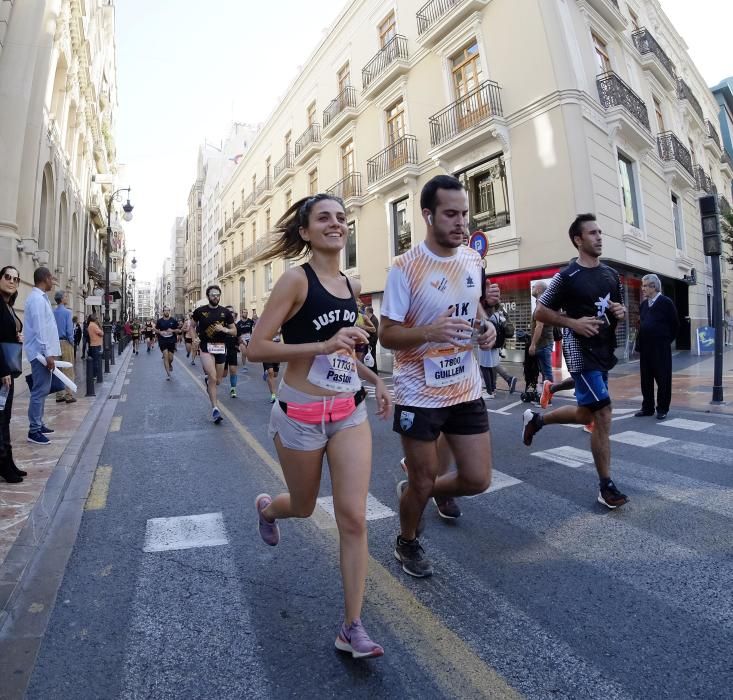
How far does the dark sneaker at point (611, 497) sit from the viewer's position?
3.43 m

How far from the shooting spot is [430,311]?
8.23ft

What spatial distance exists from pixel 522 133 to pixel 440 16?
5713mm

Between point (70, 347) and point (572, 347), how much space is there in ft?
30.1

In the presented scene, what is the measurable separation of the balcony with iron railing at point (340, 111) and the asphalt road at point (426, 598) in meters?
20.7

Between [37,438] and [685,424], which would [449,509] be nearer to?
[685,424]

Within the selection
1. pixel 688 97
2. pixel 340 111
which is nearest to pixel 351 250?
pixel 340 111

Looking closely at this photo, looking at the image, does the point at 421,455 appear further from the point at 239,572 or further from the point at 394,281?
the point at 239,572

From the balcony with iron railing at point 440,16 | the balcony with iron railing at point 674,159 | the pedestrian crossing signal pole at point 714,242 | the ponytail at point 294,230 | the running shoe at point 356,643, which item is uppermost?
the balcony with iron railing at point 440,16

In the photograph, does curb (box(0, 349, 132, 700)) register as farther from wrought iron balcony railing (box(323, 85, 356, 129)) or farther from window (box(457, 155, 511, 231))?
wrought iron balcony railing (box(323, 85, 356, 129))

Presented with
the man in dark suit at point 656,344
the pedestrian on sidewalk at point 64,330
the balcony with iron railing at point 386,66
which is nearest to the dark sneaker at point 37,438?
the pedestrian on sidewalk at point 64,330

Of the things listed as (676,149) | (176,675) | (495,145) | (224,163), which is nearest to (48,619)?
(176,675)

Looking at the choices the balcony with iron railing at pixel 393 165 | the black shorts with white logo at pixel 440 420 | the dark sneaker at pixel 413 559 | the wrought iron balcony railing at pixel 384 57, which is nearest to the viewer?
the black shorts with white logo at pixel 440 420

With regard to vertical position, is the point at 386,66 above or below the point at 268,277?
above

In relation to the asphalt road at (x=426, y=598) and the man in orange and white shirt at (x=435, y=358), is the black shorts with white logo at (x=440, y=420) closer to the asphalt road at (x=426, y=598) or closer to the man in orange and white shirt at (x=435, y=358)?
the man in orange and white shirt at (x=435, y=358)
